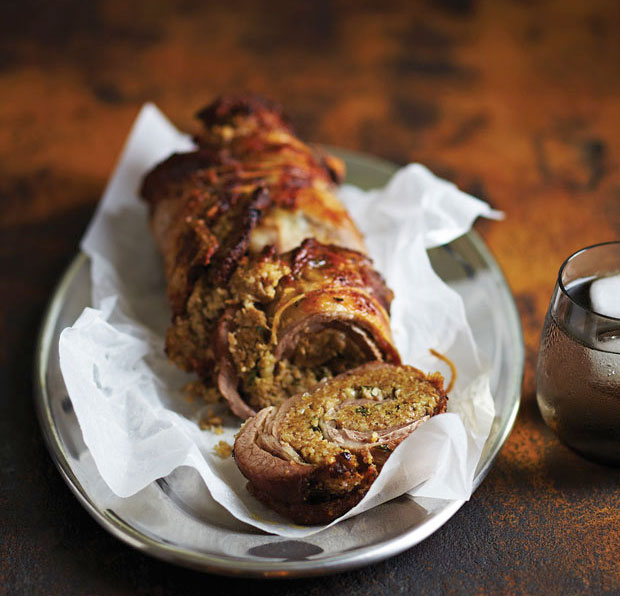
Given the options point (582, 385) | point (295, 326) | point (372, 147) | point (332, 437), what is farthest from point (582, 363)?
point (372, 147)

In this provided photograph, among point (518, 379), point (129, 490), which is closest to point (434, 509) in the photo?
point (518, 379)

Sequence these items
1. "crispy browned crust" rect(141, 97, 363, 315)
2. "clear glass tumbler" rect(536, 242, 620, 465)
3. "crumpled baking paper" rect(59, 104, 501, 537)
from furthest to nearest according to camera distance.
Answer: "crispy browned crust" rect(141, 97, 363, 315) < "clear glass tumbler" rect(536, 242, 620, 465) < "crumpled baking paper" rect(59, 104, 501, 537)

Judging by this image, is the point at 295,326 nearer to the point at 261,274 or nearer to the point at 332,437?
the point at 261,274

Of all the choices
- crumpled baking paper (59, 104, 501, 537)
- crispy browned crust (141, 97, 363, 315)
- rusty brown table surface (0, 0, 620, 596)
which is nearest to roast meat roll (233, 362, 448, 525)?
crumpled baking paper (59, 104, 501, 537)

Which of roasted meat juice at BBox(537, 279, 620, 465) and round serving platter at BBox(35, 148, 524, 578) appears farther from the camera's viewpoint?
roasted meat juice at BBox(537, 279, 620, 465)

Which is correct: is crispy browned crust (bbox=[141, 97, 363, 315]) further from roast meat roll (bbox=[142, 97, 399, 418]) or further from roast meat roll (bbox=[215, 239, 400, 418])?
roast meat roll (bbox=[215, 239, 400, 418])

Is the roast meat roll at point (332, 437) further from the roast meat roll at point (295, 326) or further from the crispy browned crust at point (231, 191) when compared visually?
the crispy browned crust at point (231, 191)

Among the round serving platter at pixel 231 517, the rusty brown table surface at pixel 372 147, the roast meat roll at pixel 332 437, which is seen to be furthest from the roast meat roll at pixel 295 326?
the rusty brown table surface at pixel 372 147

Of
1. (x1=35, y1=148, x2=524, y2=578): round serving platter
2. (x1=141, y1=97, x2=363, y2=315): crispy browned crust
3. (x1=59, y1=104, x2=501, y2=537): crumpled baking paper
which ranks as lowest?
(x1=35, y1=148, x2=524, y2=578): round serving platter
